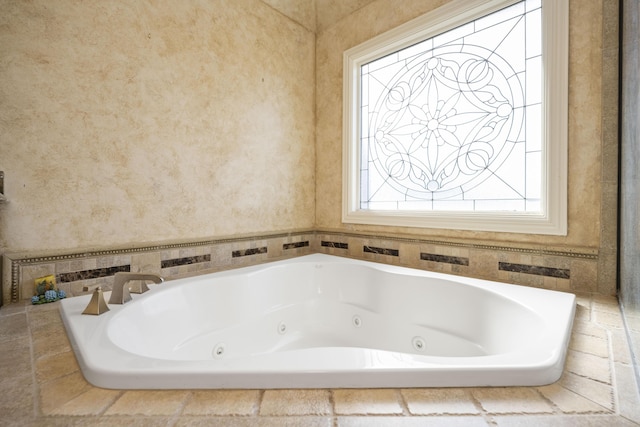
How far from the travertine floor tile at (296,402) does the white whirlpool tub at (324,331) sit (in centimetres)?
2

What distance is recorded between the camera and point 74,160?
134 cm

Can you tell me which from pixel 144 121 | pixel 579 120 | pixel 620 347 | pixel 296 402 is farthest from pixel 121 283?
pixel 579 120

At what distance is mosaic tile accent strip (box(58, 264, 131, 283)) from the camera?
133cm

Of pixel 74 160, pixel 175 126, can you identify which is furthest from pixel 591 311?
pixel 74 160

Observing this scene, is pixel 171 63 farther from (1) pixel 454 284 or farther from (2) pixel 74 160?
(1) pixel 454 284

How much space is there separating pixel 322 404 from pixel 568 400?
52 cm

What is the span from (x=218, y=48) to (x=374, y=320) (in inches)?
77.0

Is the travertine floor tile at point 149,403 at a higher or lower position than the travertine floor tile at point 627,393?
lower

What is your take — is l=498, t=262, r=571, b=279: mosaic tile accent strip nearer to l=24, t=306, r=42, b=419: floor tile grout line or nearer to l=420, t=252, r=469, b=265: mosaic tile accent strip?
l=420, t=252, r=469, b=265: mosaic tile accent strip

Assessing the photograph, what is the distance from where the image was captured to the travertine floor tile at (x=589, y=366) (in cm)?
70

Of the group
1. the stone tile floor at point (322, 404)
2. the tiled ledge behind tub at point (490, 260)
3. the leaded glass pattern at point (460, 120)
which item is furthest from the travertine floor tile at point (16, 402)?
the leaded glass pattern at point (460, 120)

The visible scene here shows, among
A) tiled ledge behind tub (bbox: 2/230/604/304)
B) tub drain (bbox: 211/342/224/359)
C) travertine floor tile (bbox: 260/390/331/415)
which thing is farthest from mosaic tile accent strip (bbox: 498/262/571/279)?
tub drain (bbox: 211/342/224/359)

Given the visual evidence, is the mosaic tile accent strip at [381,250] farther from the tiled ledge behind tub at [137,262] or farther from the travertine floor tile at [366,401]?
the travertine floor tile at [366,401]

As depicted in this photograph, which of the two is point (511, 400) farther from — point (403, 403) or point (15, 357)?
point (15, 357)
